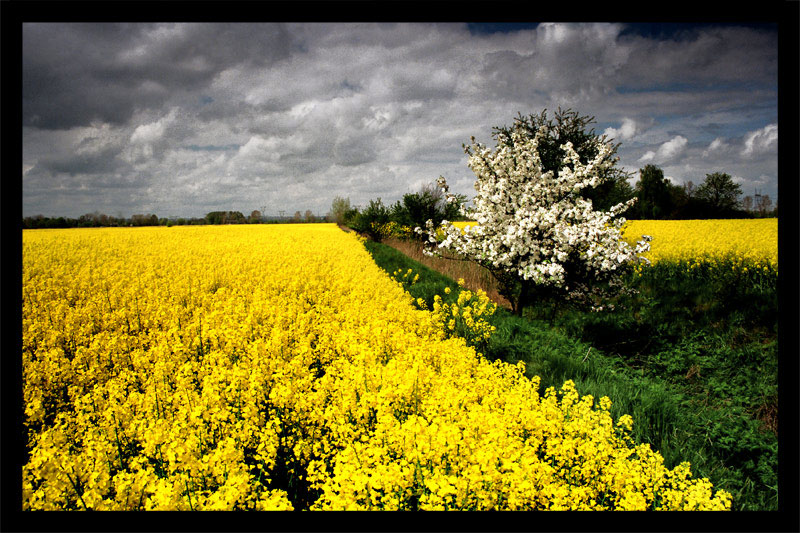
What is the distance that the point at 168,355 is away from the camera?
4.53m

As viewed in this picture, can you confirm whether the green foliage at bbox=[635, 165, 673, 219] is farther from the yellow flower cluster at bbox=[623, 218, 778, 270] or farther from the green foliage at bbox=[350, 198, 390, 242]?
the green foliage at bbox=[350, 198, 390, 242]

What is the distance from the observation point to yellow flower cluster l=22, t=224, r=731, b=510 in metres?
2.16

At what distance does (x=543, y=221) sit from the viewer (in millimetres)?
6879

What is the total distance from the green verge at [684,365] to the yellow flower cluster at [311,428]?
64 centimetres

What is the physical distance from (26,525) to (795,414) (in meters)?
4.20

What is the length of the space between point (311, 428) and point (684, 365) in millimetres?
5961

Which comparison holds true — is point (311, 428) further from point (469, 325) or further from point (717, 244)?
point (717, 244)

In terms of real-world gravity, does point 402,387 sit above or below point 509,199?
below

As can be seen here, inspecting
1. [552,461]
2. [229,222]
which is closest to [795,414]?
[552,461]

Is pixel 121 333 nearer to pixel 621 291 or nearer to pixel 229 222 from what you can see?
pixel 621 291

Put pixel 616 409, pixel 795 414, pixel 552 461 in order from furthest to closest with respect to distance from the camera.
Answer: pixel 616 409, pixel 552 461, pixel 795 414

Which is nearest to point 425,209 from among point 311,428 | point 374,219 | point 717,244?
point 374,219

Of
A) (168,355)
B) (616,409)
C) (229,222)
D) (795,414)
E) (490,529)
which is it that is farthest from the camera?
(229,222)

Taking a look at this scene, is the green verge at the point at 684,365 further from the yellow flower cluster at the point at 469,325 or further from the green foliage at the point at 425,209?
the green foliage at the point at 425,209
